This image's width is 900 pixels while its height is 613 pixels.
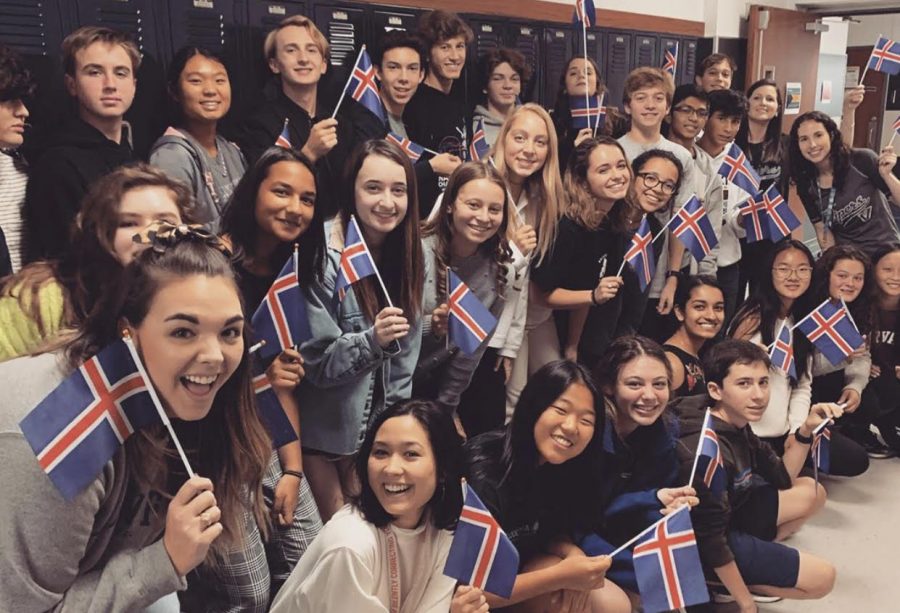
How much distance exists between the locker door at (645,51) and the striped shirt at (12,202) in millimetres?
4753

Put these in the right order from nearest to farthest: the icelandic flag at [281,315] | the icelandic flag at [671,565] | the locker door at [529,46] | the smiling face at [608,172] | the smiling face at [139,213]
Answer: the smiling face at [139,213] < the icelandic flag at [671,565] < the icelandic flag at [281,315] < the smiling face at [608,172] < the locker door at [529,46]

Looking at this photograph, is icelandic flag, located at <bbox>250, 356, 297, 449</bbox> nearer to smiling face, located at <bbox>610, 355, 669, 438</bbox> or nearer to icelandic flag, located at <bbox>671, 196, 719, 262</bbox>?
smiling face, located at <bbox>610, 355, 669, 438</bbox>

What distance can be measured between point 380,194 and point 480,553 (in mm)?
1235

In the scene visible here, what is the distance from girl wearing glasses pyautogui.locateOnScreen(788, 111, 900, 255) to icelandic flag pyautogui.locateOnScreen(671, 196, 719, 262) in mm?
1181

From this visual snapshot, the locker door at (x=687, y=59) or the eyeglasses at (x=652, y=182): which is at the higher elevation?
the locker door at (x=687, y=59)

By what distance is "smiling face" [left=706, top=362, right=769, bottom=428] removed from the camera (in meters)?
3.05

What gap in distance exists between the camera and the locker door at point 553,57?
5402mm

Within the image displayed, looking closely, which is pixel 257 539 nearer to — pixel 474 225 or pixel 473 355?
pixel 473 355

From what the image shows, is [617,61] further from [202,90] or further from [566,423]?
[566,423]

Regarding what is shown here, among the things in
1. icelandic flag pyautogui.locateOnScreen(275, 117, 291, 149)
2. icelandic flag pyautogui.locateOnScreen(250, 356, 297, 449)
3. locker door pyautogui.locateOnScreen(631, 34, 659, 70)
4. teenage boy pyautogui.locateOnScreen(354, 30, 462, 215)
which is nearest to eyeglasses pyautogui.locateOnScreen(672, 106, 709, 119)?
teenage boy pyautogui.locateOnScreen(354, 30, 462, 215)

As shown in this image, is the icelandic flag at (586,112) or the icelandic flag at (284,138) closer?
the icelandic flag at (284,138)

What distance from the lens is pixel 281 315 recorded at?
2287mm

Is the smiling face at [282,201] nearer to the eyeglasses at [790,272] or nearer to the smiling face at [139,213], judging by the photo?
the smiling face at [139,213]

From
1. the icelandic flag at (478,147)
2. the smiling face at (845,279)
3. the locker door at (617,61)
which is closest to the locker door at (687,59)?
the locker door at (617,61)
